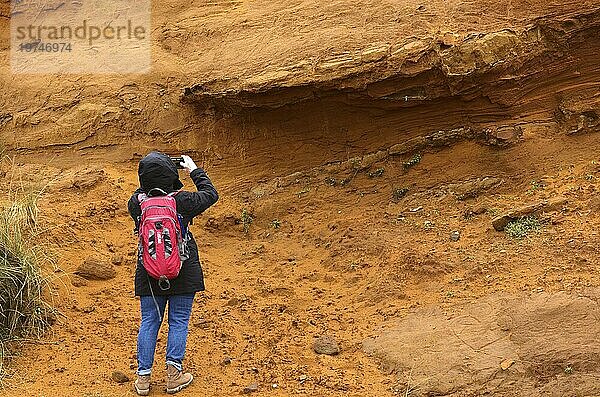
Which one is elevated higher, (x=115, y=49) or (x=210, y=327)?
(x=115, y=49)

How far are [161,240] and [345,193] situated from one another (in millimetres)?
3146

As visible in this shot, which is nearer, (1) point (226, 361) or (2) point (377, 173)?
(1) point (226, 361)

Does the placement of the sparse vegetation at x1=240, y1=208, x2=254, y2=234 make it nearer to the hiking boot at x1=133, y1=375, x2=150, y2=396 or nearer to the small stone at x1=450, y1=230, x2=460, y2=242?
the small stone at x1=450, y1=230, x2=460, y2=242

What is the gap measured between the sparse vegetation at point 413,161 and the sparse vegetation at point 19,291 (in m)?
3.35

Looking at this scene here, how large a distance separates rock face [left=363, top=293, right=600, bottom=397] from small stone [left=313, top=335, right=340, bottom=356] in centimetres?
21

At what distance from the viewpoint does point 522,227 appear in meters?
6.21

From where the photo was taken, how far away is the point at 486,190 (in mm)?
6898

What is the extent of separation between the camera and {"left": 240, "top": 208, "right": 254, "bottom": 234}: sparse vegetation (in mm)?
7586

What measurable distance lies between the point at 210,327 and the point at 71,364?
105 centimetres

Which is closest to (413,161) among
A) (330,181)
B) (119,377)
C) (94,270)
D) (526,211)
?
(330,181)

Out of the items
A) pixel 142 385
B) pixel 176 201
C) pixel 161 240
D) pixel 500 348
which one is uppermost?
pixel 176 201

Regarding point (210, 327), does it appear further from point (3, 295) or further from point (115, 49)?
point (115, 49)

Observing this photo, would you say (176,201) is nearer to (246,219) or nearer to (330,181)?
(246,219)

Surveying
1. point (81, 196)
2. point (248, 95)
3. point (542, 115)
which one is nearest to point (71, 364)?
point (81, 196)
